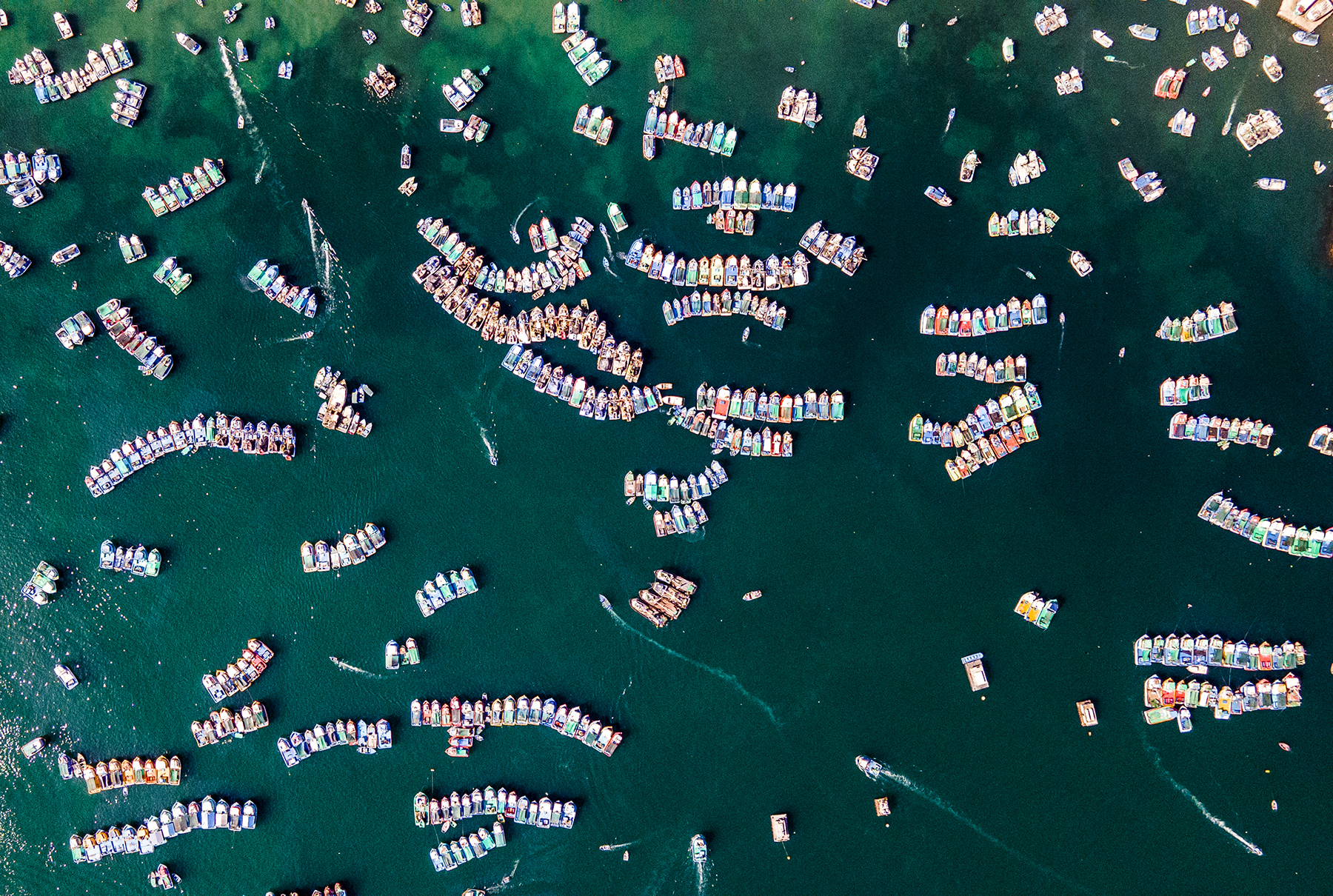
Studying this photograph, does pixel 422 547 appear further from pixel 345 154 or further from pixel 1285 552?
pixel 1285 552

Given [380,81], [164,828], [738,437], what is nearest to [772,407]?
[738,437]

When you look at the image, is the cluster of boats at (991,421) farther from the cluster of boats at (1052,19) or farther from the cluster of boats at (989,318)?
the cluster of boats at (1052,19)

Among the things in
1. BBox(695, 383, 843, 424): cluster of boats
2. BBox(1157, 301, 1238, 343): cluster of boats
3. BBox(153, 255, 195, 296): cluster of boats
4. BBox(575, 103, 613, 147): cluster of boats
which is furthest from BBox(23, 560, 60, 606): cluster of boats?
BBox(1157, 301, 1238, 343): cluster of boats

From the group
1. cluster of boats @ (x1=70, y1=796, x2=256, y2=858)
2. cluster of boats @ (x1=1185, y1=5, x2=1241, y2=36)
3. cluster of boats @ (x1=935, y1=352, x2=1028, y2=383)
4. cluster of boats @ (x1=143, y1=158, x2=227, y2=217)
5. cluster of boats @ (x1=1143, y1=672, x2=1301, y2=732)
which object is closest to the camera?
cluster of boats @ (x1=1143, y1=672, x2=1301, y2=732)

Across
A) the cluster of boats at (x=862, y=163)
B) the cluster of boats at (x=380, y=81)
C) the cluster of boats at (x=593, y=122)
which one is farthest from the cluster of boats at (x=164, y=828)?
the cluster of boats at (x=862, y=163)

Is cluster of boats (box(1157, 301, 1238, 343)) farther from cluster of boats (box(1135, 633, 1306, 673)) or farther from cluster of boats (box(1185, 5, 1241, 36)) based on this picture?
cluster of boats (box(1135, 633, 1306, 673))

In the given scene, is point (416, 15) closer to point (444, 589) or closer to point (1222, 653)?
point (444, 589)
